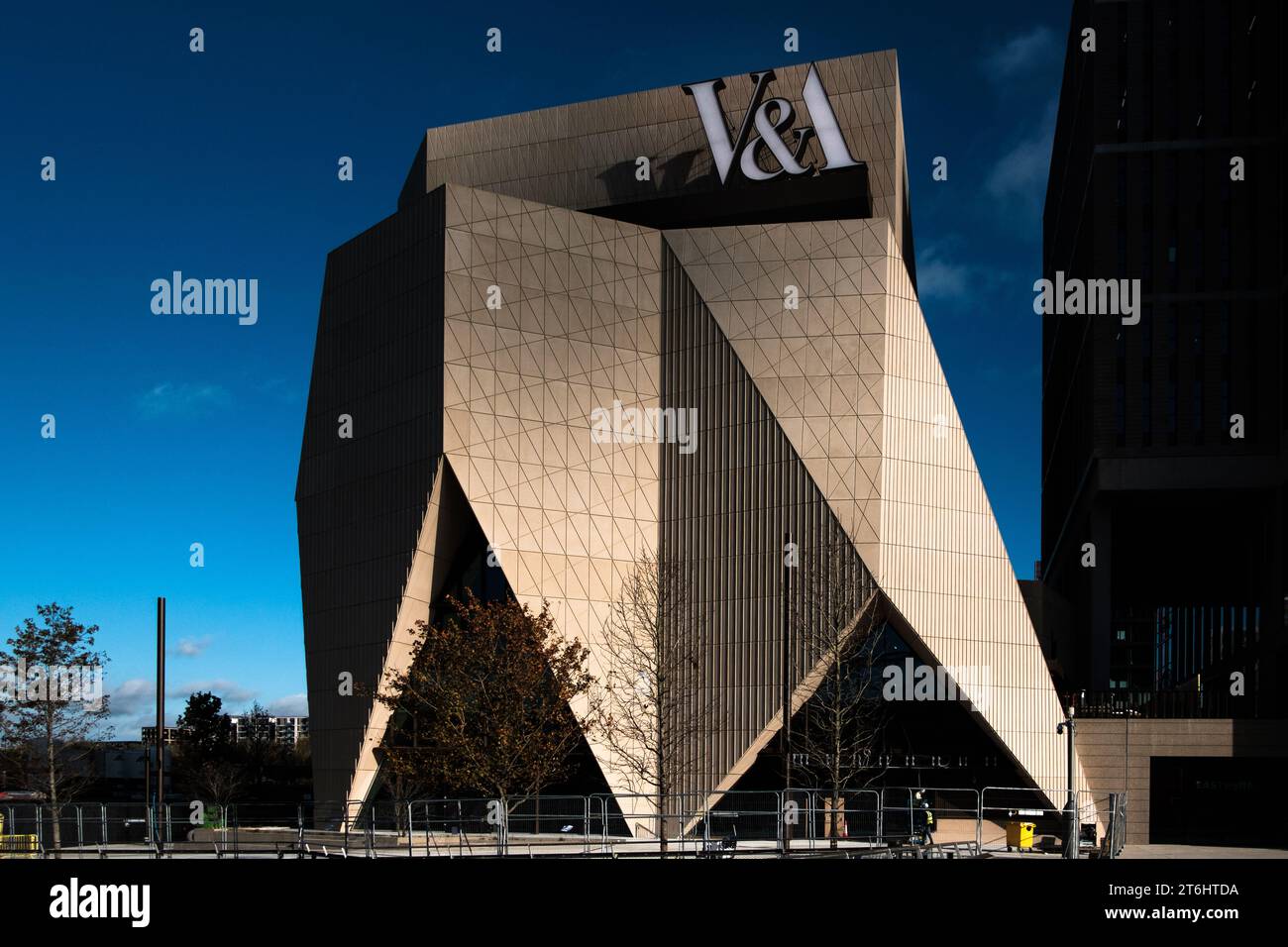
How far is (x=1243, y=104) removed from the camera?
63.5m

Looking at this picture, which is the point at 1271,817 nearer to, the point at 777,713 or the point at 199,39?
the point at 777,713

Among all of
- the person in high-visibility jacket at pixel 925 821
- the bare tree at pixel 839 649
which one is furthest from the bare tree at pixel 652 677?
the person in high-visibility jacket at pixel 925 821

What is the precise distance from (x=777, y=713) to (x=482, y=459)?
14.2 metres

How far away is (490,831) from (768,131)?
106 ft

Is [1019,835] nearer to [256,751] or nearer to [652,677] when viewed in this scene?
[652,677]

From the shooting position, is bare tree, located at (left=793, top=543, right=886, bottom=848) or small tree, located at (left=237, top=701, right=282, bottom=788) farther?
small tree, located at (left=237, top=701, right=282, bottom=788)

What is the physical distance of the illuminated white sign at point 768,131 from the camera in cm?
5416

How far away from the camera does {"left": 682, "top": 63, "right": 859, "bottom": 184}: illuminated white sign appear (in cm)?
5416

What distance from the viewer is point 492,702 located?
43.0m

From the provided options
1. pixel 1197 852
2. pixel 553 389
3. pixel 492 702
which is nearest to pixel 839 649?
pixel 492 702

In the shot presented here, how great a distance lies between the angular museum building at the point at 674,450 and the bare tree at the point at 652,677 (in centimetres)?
48

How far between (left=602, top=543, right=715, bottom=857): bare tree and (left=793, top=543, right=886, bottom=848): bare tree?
3962mm

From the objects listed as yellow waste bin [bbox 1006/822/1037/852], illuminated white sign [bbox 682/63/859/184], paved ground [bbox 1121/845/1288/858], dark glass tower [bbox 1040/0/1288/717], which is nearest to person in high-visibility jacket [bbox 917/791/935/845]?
yellow waste bin [bbox 1006/822/1037/852]

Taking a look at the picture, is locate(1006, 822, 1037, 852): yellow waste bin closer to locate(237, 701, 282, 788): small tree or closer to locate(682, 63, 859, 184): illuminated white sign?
locate(682, 63, 859, 184): illuminated white sign
